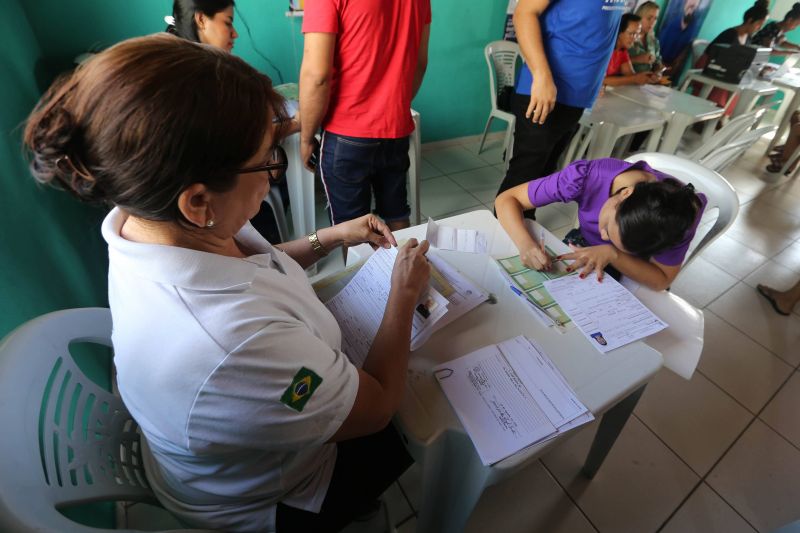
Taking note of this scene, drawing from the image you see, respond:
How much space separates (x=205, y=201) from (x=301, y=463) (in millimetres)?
476

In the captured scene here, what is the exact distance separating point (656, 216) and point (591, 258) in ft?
0.66

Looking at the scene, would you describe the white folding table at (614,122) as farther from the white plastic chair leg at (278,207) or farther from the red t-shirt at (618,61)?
the white plastic chair leg at (278,207)

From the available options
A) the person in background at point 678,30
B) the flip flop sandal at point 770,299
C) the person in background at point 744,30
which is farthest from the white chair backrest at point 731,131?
the person in background at point 678,30

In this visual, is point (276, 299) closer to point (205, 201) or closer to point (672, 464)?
point (205, 201)

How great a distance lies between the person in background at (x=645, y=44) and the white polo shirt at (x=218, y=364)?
13.4ft

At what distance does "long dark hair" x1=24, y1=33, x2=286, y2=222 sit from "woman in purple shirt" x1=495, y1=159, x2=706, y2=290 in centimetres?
83

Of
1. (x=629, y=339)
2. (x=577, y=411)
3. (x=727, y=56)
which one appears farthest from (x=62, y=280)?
(x=727, y=56)

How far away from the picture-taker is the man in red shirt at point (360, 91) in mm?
1261

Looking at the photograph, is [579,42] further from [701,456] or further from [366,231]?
[701,456]

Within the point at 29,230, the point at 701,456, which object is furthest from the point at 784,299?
the point at 29,230

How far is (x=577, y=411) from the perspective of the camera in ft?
2.25

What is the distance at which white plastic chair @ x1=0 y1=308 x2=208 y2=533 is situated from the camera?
1.52 ft

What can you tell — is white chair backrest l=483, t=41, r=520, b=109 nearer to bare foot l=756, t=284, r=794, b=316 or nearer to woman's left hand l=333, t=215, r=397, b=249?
bare foot l=756, t=284, r=794, b=316

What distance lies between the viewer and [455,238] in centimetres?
111
